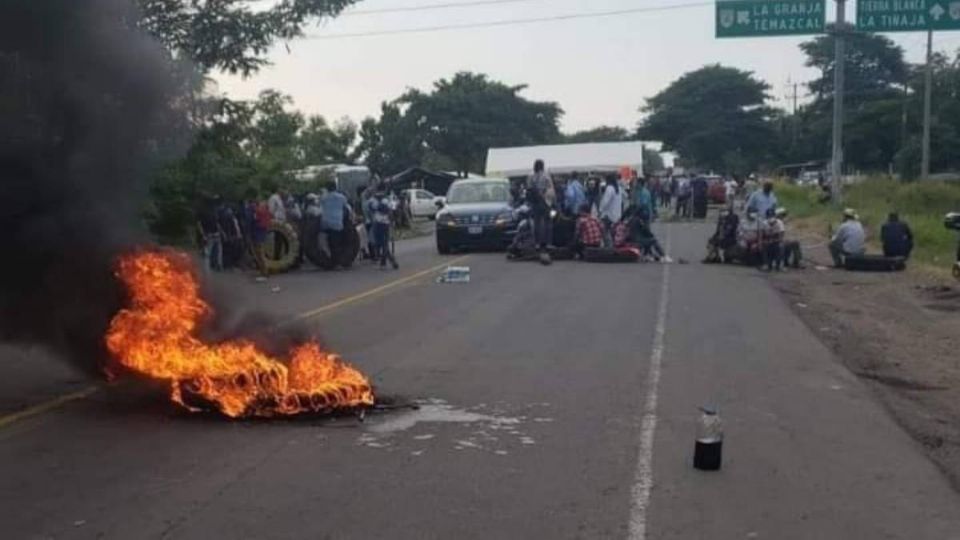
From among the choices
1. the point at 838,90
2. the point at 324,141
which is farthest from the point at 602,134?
the point at 838,90

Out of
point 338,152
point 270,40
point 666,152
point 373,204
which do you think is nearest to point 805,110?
point 666,152

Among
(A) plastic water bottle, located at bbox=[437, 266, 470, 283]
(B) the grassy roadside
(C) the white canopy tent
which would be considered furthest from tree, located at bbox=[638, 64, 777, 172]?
(A) plastic water bottle, located at bbox=[437, 266, 470, 283]

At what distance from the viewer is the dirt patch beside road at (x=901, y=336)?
8.55 meters

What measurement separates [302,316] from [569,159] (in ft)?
107

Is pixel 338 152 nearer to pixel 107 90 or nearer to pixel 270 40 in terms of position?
pixel 270 40

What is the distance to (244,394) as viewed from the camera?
8039 millimetres

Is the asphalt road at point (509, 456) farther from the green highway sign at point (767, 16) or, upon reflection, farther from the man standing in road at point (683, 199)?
the man standing in road at point (683, 199)

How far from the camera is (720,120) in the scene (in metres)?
84.3

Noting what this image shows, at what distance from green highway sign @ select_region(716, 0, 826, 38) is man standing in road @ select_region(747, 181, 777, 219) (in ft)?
31.1

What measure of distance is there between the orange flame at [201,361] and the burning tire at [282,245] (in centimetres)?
1359

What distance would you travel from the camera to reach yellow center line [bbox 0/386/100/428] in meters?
7.98

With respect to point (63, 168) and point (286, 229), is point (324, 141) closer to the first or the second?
point (286, 229)

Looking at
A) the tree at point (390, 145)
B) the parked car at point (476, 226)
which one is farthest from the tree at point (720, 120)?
the parked car at point (476, 226)

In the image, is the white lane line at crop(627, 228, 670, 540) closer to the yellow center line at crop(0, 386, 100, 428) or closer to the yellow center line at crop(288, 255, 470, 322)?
the yellow center line at crop(288, 255, 470, 322)
